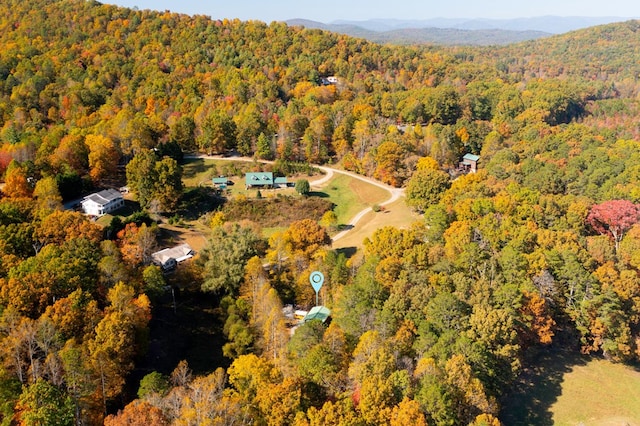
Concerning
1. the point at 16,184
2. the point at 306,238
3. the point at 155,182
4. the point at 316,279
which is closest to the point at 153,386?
the point at 316,279

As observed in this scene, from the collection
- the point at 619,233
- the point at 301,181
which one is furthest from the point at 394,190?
the point at 619,233

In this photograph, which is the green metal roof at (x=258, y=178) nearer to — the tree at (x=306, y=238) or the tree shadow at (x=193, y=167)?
Answer: the tree shadow at (x=193, y=167)

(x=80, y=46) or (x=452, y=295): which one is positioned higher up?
(x=80, y=46)

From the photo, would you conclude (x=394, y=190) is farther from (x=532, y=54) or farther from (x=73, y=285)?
(x=532, y=54)

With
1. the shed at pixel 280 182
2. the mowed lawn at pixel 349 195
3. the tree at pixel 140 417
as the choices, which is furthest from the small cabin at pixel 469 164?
the tree at pixel 140 417

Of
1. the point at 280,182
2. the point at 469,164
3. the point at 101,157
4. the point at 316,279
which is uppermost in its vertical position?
the point at 101,157

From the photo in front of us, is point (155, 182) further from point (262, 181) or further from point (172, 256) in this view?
point (262, 181)
